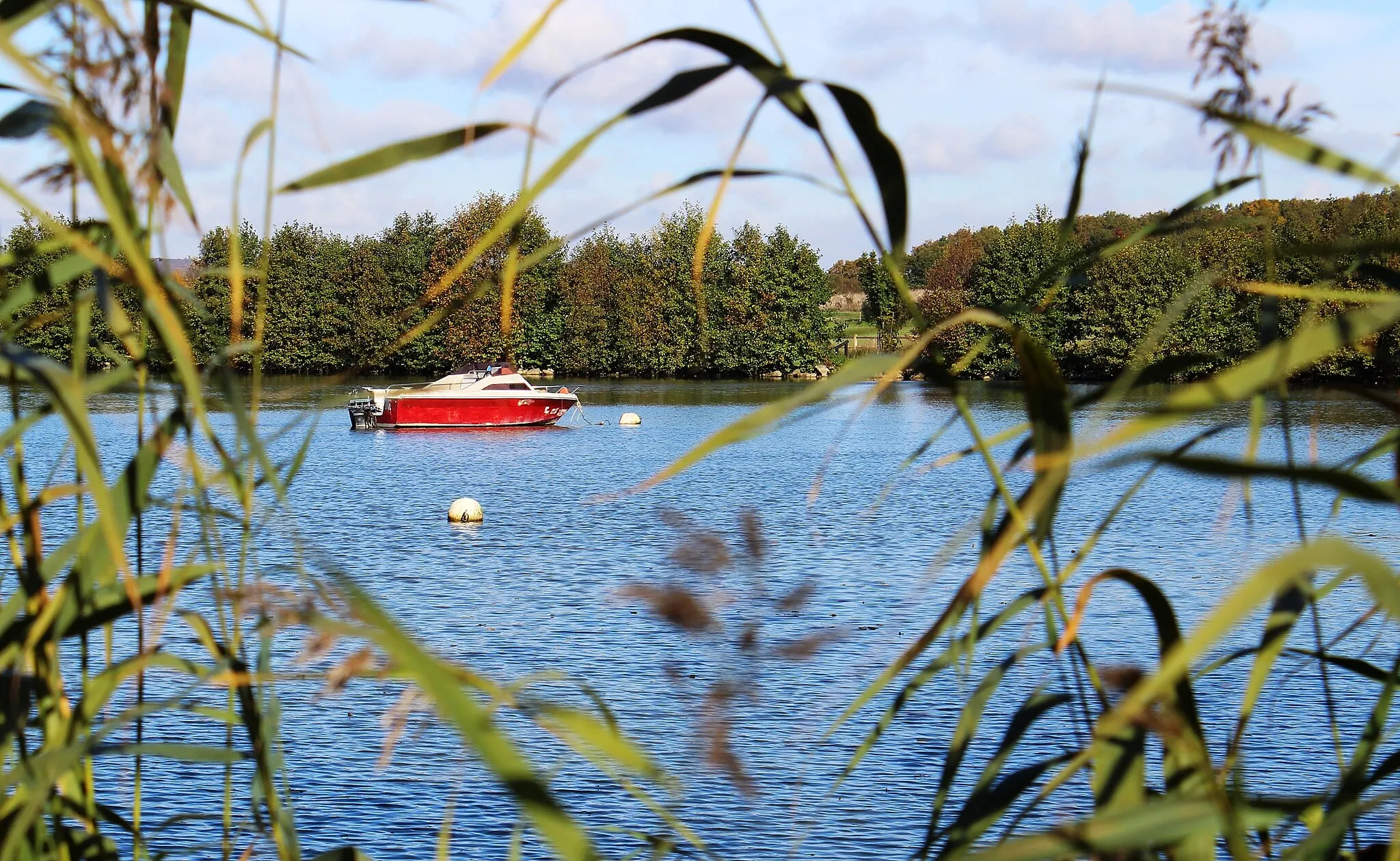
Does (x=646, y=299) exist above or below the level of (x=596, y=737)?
above

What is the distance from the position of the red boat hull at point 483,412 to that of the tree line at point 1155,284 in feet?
39.3

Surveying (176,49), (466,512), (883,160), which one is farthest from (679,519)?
(466,512)

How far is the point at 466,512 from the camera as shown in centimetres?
2205

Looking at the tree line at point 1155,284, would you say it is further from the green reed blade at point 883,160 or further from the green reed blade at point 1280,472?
the green reed blade at point 1280,472

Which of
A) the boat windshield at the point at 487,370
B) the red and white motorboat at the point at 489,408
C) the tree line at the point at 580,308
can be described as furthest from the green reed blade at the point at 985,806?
the tree line at the point at 580,308

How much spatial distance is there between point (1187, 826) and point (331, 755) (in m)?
9.26

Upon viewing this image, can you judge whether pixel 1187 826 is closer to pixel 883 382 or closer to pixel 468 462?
pixel 883 382

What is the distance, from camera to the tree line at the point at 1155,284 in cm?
151

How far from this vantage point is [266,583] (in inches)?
44.0

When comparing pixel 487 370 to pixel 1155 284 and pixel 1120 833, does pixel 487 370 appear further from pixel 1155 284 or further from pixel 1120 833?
pixel 1120 833

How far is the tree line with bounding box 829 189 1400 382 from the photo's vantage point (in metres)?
1.51

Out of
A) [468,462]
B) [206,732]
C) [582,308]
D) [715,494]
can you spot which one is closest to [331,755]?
[206,732]

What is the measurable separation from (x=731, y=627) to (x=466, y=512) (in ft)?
69.9

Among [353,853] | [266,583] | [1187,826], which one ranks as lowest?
[353,853]
